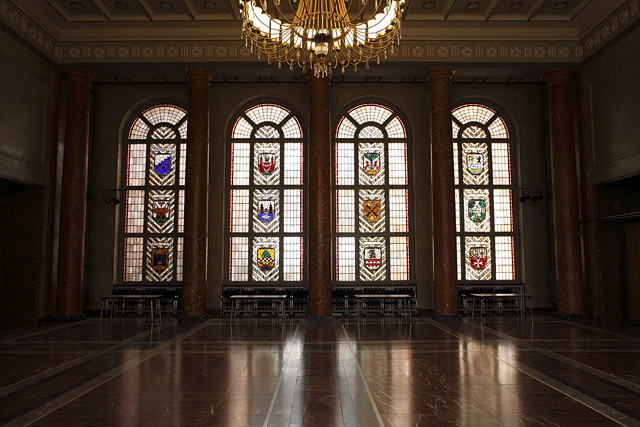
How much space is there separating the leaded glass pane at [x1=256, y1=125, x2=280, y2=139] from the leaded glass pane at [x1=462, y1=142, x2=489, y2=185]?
A: 5.98 m

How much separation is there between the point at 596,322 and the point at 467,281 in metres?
3.60

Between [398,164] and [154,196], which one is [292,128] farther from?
[154,196]

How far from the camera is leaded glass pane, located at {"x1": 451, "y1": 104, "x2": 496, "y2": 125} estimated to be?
15.2 metres

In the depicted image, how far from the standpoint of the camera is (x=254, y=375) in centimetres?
636

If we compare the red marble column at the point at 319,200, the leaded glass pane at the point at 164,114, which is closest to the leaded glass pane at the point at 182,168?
the leaded glass pane at the point at 164,114

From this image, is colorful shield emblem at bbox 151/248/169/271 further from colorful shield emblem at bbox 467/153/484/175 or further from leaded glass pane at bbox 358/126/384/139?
colorful shield emblem at bbox 467/153/484/175

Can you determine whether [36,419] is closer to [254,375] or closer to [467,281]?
[254,375]

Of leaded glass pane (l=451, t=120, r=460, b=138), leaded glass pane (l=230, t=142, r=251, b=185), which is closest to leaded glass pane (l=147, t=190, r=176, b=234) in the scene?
leaded glass pane (l=230, t=142, r=251, b=185)

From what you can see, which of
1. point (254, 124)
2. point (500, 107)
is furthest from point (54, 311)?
point (500, 107)

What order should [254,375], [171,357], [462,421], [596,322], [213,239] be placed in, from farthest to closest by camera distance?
1. [213,239]
2. [596,322]
3. [171,357]
4. [254,375]
5. [462,421]

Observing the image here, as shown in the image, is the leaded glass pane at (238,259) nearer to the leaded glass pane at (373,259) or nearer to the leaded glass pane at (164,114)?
the leaded glass pane at (373,259)

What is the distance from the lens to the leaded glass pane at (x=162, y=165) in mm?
14844

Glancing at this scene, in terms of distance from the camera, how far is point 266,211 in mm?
14734

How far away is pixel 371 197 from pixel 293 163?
Answer: 2.67m
